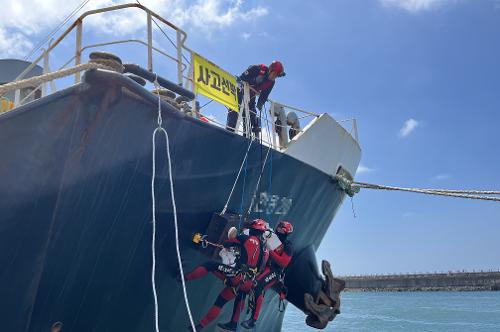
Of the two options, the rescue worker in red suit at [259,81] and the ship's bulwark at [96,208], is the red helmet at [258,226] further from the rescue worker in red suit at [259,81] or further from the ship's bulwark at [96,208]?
the rescue worker in red suit at [259,81]

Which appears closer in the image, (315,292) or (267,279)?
(267,279)

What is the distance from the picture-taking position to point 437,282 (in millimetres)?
72625

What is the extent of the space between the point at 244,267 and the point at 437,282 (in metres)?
76.8

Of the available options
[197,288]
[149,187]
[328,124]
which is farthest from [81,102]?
[328,124]

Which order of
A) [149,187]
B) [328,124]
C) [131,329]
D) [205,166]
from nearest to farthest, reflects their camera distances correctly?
[149,187] < [131,329] < [205,166] < [328,124]

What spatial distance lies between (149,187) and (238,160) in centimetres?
164

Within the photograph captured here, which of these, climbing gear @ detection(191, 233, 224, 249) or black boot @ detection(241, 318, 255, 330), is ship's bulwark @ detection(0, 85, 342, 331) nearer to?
climbing gear @ detection(191, 233, 224, 249)

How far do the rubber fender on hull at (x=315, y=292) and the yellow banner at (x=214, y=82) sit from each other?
3294 mm

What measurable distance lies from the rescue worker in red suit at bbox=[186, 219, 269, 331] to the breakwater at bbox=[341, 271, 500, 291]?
232ft

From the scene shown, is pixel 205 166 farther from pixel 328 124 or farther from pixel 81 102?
pixel 328 124

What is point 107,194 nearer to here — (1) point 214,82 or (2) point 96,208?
(2) point 96,208

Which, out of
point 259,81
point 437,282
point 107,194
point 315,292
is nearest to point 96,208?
point 107,194

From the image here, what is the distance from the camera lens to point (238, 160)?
19.4ft

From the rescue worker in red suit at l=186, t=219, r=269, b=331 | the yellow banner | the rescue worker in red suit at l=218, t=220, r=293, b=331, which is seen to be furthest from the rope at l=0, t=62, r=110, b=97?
the rescue worker in red suit at l=218, t=220, r=293, b=331
